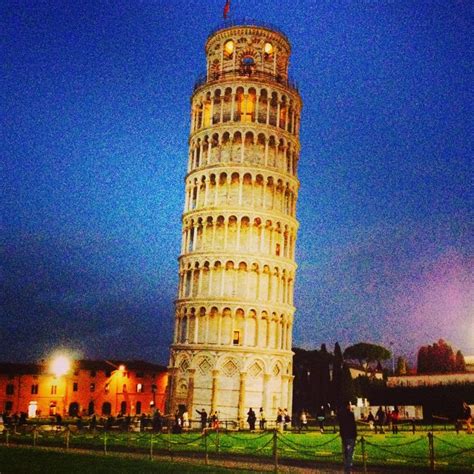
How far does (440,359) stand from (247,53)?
4660 centimetres

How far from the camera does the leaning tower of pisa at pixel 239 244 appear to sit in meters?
49.1

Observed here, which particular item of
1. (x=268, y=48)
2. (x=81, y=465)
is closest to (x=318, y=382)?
(x=268, y=48)

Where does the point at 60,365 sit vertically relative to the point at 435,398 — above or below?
above

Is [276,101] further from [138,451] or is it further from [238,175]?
[138,451]

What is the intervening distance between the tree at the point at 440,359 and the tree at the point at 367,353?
27108 millimetres

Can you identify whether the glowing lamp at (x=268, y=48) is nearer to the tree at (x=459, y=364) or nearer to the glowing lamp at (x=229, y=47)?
the glowing lamp at (x=229, y=47)

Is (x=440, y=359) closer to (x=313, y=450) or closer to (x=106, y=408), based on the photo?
(x=106, y=408)

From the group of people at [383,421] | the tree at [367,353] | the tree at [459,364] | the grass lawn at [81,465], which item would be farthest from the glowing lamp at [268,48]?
the tree at [367,353]

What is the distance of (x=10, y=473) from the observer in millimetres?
16031

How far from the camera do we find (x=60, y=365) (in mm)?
76812

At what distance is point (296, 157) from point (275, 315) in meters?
14.7

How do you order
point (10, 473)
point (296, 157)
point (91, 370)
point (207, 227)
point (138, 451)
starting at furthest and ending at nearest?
point (91, 370), point (296, 157), point (207, 227), point (138, 451), point (10, 473)

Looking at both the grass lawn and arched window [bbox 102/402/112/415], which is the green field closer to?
the grass lawn

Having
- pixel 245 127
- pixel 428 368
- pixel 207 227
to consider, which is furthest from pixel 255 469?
pixel 428 368
